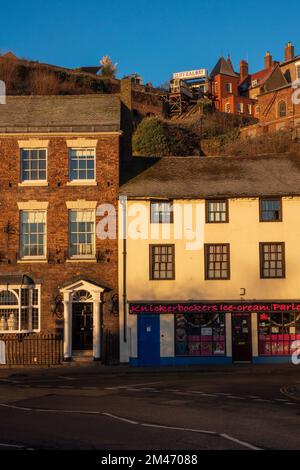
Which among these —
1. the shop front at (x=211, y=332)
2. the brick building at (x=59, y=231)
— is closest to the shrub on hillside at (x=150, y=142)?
the brick building at (x=59, y=231)

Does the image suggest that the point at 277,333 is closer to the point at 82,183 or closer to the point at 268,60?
the point at 82,183

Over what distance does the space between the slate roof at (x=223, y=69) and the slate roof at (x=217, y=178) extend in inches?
2821

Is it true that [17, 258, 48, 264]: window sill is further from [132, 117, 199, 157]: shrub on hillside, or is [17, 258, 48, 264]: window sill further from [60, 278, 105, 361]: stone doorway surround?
[132, 117, 199, 157]: shrub on hillside

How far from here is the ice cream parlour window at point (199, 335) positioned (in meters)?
31.1

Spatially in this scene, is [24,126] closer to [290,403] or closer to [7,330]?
[7,330]

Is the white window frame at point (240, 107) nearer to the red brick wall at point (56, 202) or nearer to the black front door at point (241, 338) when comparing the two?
the red brick wall at point (56, 202)

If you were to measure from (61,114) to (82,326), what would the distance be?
10431 millimetres

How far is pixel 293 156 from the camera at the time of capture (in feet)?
114

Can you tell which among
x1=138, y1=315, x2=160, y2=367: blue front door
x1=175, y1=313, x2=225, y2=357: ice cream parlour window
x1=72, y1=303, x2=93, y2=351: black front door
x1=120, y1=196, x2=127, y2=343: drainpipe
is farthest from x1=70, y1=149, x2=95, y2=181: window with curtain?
x1=175, y1=313, x2=225, y2=357: ice cream parlour window

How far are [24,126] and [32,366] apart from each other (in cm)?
1132

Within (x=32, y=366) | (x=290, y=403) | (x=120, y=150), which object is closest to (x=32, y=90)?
(x=120, y=150)

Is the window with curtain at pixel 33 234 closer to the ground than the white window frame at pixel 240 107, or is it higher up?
closer to the ground

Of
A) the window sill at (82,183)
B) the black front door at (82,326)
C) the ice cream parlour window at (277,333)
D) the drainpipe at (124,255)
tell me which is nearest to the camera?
the drainpipe at (124,255)

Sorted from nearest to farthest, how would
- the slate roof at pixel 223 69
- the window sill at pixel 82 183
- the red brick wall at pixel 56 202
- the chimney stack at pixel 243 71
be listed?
1. the red brick wall at pixel 56 202
2. the window sill at pixel 82 183
3. the slate roof at pixel 223 69
4. the chimney stack at pixel 243 71
